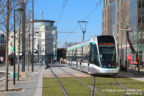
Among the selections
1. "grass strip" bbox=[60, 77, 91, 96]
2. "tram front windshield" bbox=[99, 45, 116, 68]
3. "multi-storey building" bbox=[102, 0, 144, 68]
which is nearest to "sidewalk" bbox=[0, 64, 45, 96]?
"grass strip" bbox=[60, 77, 91, 96]

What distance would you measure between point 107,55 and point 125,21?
2096 centimetres

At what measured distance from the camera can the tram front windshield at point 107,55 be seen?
919 inches

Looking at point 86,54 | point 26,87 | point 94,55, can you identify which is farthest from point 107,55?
point 26,87

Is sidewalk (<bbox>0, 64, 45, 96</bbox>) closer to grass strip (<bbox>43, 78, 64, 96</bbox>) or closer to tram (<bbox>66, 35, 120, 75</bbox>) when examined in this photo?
grass strip (<bbox>43, 78, 64, 96</bbox>)

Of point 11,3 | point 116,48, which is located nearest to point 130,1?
point 116,48

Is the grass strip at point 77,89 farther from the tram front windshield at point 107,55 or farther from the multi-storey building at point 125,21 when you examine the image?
the multi-storey building at point 125,21

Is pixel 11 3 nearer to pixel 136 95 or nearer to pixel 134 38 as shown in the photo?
pixel 136 95

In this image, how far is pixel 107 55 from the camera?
23547mm

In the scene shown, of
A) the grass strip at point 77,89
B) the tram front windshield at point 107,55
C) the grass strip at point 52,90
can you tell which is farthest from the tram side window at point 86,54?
the grass strip at point 52,90

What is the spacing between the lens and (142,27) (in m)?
53.6

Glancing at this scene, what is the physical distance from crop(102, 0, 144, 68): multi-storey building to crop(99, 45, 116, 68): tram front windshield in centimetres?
1694

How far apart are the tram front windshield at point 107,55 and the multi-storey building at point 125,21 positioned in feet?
55.6

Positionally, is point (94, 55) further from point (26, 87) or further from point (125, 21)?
point (125, 21)

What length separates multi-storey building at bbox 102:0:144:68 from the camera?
48950 mm
